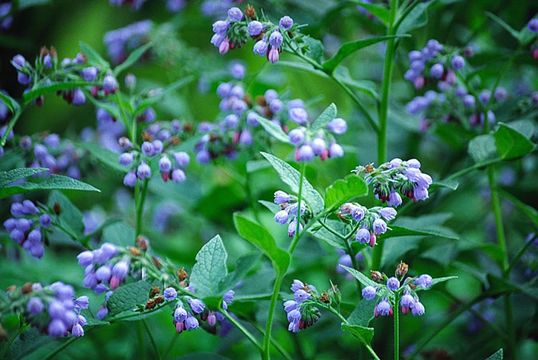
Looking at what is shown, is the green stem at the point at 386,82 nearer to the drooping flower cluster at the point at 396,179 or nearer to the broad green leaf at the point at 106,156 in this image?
the drooping flower cluster at the point at 396,179

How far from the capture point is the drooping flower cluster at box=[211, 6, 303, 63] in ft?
4.71

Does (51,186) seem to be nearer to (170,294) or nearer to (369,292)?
(170,294)

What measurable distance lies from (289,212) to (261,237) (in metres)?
0.15

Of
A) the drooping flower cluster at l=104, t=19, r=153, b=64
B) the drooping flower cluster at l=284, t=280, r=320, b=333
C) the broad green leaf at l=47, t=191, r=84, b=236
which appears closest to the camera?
the drooping flower cluster at l=284, t=280, r=320, b=333

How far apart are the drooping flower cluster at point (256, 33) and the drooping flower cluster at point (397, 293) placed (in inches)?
19.9

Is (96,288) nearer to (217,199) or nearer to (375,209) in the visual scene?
(375,209)

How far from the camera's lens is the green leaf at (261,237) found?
1130 millimetres

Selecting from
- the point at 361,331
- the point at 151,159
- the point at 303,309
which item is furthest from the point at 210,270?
the point at 151,159

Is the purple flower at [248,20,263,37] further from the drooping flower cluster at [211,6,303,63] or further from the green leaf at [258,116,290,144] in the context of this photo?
the green leaf at [258,116,290,144]

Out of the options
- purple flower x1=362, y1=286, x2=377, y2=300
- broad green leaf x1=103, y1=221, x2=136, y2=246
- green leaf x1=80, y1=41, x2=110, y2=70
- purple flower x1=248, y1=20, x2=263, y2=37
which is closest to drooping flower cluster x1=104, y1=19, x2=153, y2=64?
green leaf x1=80, y1=41, x2=110, y2=70

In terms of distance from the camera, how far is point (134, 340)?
6.69ft

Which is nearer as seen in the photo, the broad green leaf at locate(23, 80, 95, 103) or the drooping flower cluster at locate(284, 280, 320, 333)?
the drooping flower cluster at locate(284, 280, 320, 333)

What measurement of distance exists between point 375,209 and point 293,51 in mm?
414

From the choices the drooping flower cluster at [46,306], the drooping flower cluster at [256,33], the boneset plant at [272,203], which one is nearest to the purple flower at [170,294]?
the boneset plant at [272,203]
